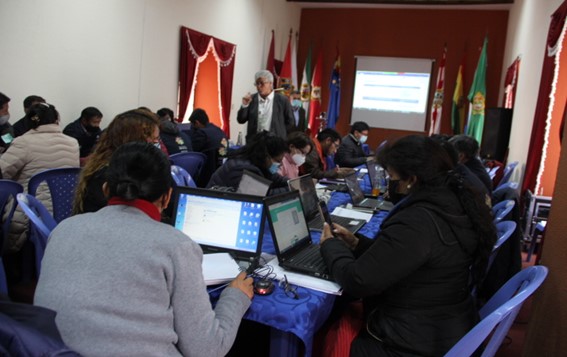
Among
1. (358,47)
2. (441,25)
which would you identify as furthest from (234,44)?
(441,25)

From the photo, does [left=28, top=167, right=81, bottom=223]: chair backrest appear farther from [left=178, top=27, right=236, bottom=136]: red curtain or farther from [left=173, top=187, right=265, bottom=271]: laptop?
[left=178, top=27, right=236, bottom=136]: red curtain

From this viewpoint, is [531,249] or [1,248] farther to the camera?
[531,249]

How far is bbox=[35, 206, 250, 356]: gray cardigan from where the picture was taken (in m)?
0.96

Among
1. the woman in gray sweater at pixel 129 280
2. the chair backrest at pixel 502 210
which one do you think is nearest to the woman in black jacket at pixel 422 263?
the woman in gray sweater at pixel 129 280

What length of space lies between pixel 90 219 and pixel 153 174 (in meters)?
0.17

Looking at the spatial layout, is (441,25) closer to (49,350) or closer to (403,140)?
(403,140)

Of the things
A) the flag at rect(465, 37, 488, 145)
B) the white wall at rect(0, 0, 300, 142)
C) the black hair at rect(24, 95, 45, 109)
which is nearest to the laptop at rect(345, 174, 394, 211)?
the black hair at rect(24, 95, 45, 109)

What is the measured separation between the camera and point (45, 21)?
4.20 metres

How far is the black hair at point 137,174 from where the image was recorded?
108 cm

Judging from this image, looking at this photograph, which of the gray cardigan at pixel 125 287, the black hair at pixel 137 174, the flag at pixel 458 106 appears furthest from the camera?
the flag at pixel 458 106

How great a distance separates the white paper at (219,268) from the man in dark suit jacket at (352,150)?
3.83m

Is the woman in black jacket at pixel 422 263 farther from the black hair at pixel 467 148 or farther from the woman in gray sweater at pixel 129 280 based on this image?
the black hair at pixel 467 148

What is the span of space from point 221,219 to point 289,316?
527 mm

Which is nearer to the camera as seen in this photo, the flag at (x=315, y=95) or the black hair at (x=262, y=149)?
the black hair at (x=262, y=149)
